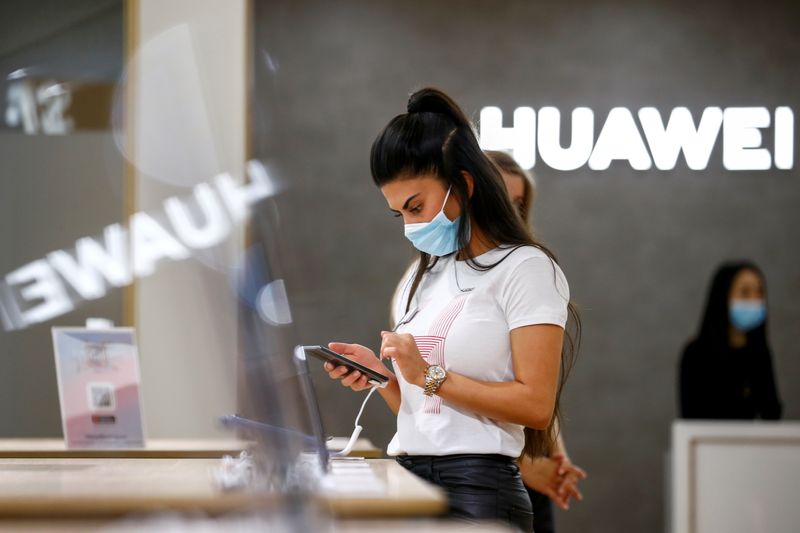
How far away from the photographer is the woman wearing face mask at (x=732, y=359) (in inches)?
187

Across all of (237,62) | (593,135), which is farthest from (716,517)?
(237,62)

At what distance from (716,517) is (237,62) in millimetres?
3204

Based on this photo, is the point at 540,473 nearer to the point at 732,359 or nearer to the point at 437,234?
the point at 437,234

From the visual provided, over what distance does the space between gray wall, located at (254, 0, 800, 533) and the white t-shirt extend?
287 cm

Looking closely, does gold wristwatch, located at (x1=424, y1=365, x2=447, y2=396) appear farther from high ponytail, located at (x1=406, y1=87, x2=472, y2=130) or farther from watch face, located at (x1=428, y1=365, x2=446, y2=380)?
high ponytail, located at (x1=406, y1=87, x2=472, y2=130)

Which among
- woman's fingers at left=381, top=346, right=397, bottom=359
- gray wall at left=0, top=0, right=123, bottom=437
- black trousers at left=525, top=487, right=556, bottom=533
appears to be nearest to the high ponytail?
woman's fingers at left=381, top=346, right=397, bottom=359

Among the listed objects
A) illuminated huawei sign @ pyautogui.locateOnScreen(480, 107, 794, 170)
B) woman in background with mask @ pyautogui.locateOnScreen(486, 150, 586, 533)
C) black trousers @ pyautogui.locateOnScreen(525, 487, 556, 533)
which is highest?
illuminated huawei sign @ pyautogui.locateOnScreen(480, 107, 794, 170)

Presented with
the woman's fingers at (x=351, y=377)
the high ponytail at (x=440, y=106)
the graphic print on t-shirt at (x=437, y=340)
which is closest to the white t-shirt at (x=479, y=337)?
the graphic print on t-shirt at (x=437, y=340)

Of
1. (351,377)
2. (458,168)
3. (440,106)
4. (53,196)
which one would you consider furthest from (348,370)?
(53,196)

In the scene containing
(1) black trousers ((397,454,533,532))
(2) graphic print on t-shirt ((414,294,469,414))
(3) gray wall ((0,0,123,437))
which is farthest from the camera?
(3) gray wall ((0,0,123,437))

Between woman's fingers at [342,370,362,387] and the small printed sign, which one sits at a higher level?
woman's fingers at [342,370,362,387]

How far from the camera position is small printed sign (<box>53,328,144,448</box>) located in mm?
2934

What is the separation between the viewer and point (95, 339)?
2.96 metres

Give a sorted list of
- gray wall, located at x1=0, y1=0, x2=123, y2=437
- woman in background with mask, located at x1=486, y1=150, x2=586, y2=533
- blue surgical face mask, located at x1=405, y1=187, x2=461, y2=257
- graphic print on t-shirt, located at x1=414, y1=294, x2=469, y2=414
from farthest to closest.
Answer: gray wall, located at x1=0, y1=0, x2=123, y2=437, woman in background with mask, located at x1=486, y1=150, x2=586, y2=533, blue surgical face mask, located at x1=405, y1=187, x2=461, y2=257, graphic print on t-shirt, located at x1=414, y1=294, x2=469, y2=414
